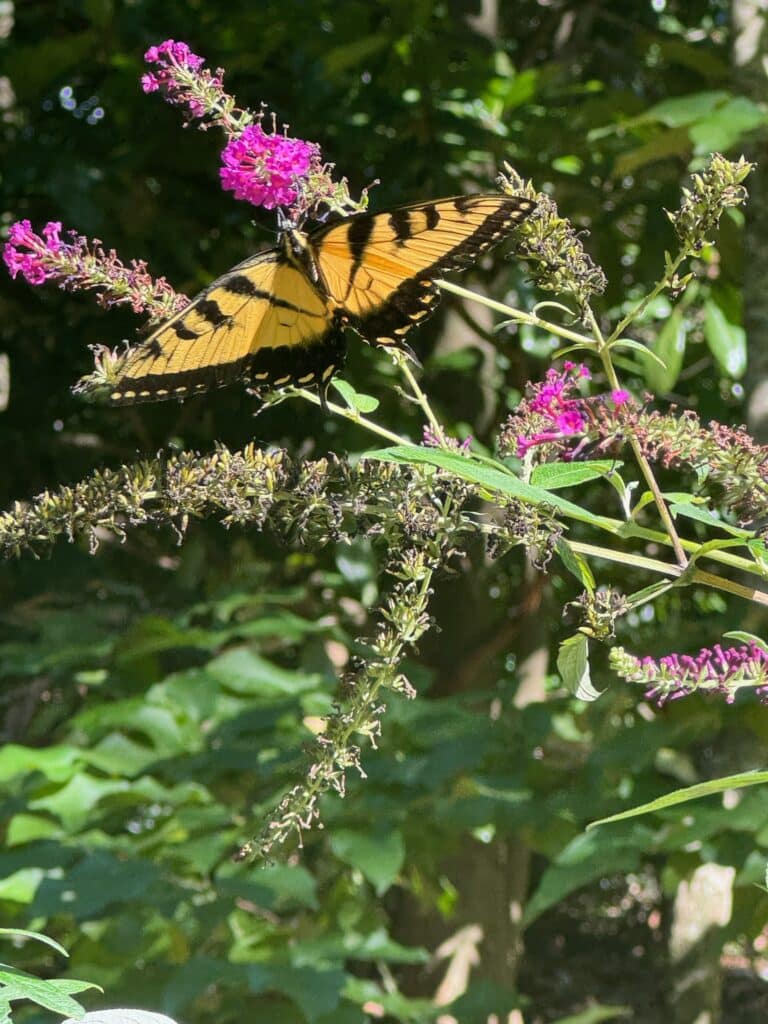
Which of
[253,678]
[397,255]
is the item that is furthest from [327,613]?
[397,255]

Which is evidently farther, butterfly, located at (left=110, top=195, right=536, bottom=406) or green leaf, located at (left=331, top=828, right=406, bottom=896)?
green leaf, located at (left=331, top=828, right=406, bottom=896)

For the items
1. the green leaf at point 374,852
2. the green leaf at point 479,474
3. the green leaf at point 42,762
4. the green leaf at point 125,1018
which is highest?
the green leaf at point 479,474

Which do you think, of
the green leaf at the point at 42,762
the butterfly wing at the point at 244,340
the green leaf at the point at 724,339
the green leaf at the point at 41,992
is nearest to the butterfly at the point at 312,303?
the butterfly wing at the point at 244,340

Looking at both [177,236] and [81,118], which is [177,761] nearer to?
[177,236]

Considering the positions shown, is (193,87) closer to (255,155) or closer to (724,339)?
(255,155)

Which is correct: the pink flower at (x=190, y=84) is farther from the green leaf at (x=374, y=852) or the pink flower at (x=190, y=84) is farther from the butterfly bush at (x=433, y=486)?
the green leaf at (x=374, y=852)

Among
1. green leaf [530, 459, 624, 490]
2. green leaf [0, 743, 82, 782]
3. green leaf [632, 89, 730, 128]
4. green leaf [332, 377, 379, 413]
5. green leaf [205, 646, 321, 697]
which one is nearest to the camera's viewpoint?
green leaf [530, 459, 624, 490]

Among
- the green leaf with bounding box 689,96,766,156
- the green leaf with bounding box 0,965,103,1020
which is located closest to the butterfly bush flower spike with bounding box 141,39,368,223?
the green leaf with bounding box 0,965,103,1020

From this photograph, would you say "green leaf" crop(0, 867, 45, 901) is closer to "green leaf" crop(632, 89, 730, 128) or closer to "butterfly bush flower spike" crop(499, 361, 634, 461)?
"butterfly bush flower spike" crop(499, 361, 634, 461)
